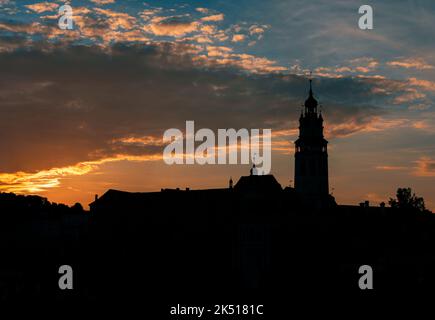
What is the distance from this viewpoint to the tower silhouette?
107250 mm

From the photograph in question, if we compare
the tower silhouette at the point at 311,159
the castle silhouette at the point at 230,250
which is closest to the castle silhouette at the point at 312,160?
the tower silhouette at the point at 311,159

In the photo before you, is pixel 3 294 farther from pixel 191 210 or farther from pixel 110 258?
pixel 191 210

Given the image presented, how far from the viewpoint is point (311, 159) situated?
108 m

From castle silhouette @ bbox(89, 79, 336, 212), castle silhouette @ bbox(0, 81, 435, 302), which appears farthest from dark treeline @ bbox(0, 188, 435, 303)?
castle silhouette @ bbox(89, 79, 336, 212)

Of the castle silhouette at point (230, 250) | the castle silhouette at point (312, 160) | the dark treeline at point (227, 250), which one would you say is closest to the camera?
the castle silhouette at point (230, 250)

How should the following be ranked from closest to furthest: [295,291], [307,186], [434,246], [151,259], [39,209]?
1. [295,291]
2. [151,259]
3. [434,246]
4. [307,186]
5. [39,209]

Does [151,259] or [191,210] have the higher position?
[191,210]

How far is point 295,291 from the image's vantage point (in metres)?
63.4

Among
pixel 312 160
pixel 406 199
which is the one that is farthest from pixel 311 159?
pixel 406 199

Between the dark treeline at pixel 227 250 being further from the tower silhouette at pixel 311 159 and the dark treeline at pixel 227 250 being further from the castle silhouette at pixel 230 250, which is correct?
the tower silhouette at pixel 311 159

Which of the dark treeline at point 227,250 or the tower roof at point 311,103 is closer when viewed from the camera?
the dark treeline at point 227,250

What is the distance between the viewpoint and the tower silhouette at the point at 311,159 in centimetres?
10725
